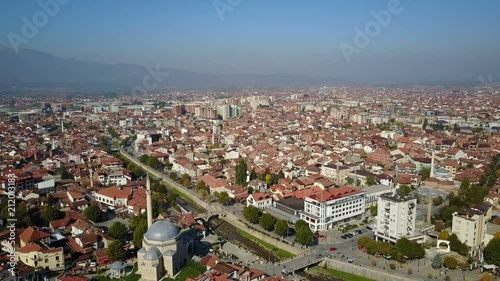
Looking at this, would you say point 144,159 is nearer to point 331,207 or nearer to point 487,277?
point 331,207

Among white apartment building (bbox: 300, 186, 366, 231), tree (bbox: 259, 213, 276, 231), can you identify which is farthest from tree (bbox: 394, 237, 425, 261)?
tree (bbox: 259, 213, 276, 231)

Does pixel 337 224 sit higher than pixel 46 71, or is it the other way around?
pixel 46 71

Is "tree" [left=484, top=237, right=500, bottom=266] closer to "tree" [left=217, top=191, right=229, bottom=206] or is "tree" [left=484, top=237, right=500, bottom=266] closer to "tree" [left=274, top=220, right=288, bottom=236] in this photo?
"tree" [left=274, top=220, right=288, bottom=236]

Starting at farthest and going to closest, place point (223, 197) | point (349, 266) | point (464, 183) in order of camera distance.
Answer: point (464, 183) → point (223, 197) → point (349, 266)

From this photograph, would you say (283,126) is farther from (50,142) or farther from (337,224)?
(337,224)

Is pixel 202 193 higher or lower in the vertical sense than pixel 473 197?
lower

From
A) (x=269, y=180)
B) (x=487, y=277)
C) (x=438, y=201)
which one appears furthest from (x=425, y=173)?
(x=487, y=277)

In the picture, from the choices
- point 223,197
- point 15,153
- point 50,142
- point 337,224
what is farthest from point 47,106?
point 337,224
